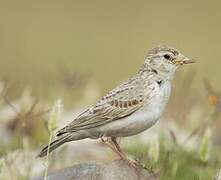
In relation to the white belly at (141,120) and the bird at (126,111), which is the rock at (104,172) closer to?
the bird at (126,111)

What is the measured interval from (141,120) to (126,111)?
0.23m

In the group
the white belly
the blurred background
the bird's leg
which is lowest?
the blurred background

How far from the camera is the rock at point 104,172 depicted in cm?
898

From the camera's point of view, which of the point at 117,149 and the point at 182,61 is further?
the point at 182,61

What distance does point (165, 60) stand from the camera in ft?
31.3

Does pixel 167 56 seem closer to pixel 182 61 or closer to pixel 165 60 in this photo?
pixel 165 60

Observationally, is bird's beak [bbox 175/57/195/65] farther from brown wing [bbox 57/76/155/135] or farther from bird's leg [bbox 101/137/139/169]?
bird's leg [bbox 101/137/139/169]

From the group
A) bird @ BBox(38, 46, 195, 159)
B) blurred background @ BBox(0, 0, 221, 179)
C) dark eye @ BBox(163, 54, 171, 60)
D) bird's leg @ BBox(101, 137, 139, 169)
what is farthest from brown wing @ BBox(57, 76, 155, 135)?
blurred background @ BBox(0, 0, 221, 179)

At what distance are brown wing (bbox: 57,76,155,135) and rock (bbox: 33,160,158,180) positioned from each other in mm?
344

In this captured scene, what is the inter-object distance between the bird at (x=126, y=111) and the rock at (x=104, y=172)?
0.46 feet

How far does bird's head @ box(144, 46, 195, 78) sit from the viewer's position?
9.50 metres

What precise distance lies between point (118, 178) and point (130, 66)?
1674 cm

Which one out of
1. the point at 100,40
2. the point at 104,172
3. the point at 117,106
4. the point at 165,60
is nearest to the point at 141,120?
the point at 117,106

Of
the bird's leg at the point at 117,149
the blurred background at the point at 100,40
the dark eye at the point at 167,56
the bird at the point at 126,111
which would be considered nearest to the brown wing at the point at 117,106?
the bird at the point at 126,111
